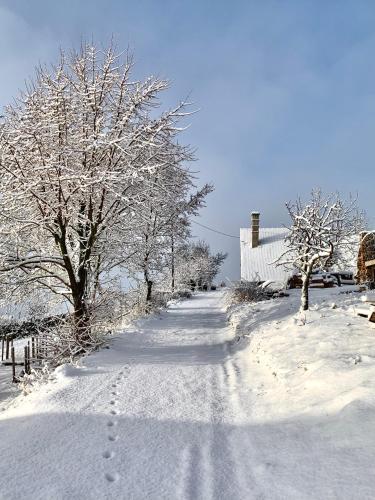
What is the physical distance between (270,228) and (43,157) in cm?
3412

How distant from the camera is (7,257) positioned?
10734 millimetres

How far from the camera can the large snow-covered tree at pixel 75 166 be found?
10.5m

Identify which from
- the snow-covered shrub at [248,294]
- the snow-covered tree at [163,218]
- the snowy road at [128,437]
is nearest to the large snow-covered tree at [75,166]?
the snow-covered tree at [163,218]

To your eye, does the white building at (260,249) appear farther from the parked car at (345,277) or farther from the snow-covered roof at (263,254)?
the parked car at (345,277)

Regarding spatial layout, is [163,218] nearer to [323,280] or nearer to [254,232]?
[323,280]

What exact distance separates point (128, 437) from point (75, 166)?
26.5 ft

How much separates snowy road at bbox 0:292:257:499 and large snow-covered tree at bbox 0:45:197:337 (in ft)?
11.5

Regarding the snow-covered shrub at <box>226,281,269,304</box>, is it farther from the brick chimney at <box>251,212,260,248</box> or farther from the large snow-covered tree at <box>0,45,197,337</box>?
the brick chimney at <box>251,212,260,248</box>

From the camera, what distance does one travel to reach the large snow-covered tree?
10.5m

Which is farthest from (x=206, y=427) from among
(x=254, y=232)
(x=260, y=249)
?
(x=254, y=232)

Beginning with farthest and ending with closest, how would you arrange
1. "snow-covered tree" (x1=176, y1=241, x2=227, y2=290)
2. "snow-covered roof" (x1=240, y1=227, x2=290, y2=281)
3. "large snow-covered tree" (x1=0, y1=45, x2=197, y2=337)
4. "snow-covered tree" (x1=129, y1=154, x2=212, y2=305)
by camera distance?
1. "snow-covered tree" (x1=176, y1=241, x2=227, y2=290)
2. "snow-covered roof" (x1=240, y1=227, x2=290, y2=281)
3. "snow-covered tree" (x1=129, y1=154, x2=212, y2=305)
4. "large snow-covered tree" (x1=0, y1=45, x2=197, y2=337)

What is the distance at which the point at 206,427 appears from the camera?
536 centimetres

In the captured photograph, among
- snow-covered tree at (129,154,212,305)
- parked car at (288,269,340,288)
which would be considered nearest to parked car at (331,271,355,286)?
parked car at (288,269,340,288)

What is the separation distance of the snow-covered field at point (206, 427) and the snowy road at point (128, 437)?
0.02m
